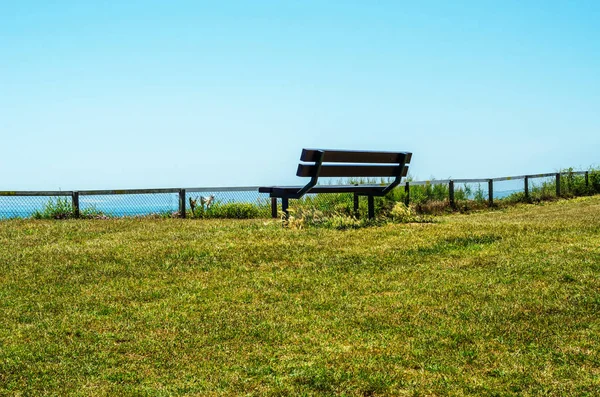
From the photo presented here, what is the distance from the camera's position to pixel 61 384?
14.8 ft

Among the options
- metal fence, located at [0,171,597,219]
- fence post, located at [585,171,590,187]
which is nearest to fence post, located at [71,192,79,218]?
metal fence, located at [0,171,597,219]

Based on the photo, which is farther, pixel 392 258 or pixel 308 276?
pixel 392 258

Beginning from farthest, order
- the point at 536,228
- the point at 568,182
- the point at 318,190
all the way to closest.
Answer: the point at 568,182
the point at 318,190
the point at 536,228

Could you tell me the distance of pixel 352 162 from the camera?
11.9m

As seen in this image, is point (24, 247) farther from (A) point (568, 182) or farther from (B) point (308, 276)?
(A) point (568, 182)

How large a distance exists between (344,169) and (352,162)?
20 cm

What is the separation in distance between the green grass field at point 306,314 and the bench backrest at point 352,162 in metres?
1.67

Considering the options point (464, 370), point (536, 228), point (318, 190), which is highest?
point (318, 190)

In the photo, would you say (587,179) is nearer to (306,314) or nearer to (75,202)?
(75,202)

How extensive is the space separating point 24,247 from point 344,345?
20.8 ft

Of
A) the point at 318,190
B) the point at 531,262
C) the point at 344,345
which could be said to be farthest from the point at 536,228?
the point at 344,345

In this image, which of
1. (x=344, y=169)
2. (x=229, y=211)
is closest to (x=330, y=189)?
(x=344, y=169)

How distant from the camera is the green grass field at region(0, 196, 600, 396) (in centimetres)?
448

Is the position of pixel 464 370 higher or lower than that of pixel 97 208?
lower
